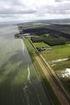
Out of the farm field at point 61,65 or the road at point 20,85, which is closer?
the road at point 20,85

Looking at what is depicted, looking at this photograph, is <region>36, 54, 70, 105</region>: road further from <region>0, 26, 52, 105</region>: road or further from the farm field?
<region>0, 26, 52, 105</region>: road

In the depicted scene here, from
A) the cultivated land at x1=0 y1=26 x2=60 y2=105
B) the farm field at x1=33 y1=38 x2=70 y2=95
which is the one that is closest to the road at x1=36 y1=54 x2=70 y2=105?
the cultivated land at x1=0 y1=26 x2=60 y2=105

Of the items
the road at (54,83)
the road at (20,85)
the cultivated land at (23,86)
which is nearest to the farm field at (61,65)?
the road at (54,83)

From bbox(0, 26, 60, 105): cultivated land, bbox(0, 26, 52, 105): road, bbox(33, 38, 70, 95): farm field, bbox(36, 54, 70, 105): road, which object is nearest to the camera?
bbox(36, 54, 70, 105): road

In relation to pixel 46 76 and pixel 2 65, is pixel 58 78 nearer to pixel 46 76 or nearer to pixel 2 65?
pixel 46 76

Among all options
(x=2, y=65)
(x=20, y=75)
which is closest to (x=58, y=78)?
(x=20, y=75)

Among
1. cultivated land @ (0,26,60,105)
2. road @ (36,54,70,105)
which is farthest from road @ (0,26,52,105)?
road @ (36,54,70,105)

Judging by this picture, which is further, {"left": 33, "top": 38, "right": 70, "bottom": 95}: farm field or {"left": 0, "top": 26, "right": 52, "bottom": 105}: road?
{"left": 33, "top": 38, "right": 70, "bottom": 95}: farm field

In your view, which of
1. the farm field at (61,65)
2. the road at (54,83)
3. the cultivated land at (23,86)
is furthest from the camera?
the farm field at (61,65)

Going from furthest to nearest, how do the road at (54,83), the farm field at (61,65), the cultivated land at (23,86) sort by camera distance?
the farm field at (61,65), the cultivated land at (23,86), the road at (54,83)

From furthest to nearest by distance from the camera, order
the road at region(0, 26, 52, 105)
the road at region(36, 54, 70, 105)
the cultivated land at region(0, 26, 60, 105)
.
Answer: the road at region(0, 26, 52, 105) < the cultivated land at region(0, 26, 60, 105) < the road at region(36, 54, 70, 105)

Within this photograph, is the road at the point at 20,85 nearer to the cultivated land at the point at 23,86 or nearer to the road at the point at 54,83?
the cultivated land at the point at 23,86
